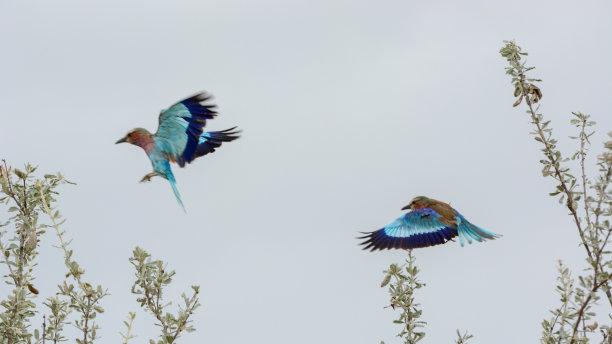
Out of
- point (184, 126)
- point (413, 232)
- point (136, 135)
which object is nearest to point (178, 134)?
point (184, 126)

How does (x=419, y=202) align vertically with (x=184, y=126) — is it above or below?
above

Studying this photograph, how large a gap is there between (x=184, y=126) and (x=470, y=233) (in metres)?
3.44

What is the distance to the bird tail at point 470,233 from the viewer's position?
34.1 ft

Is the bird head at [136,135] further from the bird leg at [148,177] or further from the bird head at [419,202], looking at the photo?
the bird head at [419,202]

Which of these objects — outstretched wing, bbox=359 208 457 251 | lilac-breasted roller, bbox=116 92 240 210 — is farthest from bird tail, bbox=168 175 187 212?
outstretched wing, bbox=359 208 457 251

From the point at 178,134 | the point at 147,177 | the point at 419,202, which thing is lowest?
the point at 147,177

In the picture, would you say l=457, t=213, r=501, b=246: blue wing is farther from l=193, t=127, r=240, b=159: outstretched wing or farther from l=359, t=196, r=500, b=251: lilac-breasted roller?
l=193, t=127, r=240, b=159: outstretched wing

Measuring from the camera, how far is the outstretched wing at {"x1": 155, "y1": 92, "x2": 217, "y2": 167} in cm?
842

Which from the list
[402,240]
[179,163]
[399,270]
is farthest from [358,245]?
[399,270]

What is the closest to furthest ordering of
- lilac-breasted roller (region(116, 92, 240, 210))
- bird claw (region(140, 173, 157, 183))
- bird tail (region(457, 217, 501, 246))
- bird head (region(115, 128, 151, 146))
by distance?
bird claw (region(140, 173, 157, 183)) → lilac-breasted roller (region(116, 92, 240, 210)) → bird head (region(115, 128, 151, 146)) → bird tail (region(457, 217, 501, 246))

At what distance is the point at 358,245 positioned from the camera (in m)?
11.4

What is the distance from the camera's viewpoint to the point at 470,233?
1055cm

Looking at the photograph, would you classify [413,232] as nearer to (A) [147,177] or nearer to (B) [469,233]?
(B) [469,233]

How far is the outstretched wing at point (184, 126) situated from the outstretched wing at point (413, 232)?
269 centimetres
